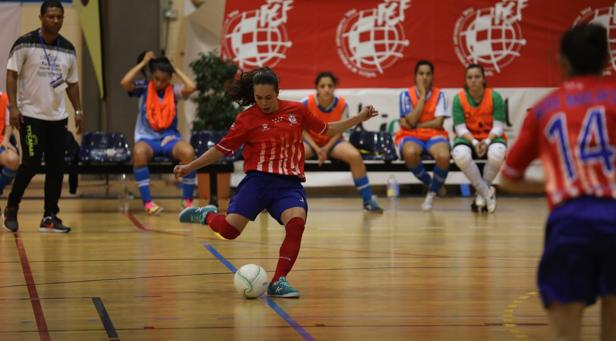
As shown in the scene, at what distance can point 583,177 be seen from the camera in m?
2.80

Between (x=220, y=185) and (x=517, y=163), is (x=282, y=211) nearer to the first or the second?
(x=517, y=163)

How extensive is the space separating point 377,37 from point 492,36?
1.52 meters

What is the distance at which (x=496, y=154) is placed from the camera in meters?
9.92

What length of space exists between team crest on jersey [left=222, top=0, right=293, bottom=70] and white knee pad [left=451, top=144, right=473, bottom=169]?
404cm

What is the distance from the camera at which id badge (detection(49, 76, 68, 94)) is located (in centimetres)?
805

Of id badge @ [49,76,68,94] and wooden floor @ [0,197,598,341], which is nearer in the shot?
wooden floor @ [0,197,598,341]

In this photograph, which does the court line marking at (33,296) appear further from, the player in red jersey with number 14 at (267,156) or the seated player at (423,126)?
the seated player at (423,126)

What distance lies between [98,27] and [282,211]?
288 inches

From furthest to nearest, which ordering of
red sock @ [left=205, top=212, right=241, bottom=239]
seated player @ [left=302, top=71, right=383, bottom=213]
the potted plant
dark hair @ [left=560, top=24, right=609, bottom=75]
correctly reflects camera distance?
1. the potted plant
2. seated player @ [left=302, top=71, right=383, bottom=213]
3. red sock @ [left=205, top=212, right=241, bottom=239]
4. dark hair @ [left=560, top=24, right=609, bottom=75]

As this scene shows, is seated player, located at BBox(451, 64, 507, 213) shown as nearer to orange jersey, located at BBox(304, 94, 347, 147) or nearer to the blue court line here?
orange jersey, located at BBox(304, 94, 347, 147)

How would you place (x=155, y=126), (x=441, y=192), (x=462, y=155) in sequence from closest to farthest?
1. (x=462, y=155)
2. (x=155, y=126)
3. (x=441, y=192)

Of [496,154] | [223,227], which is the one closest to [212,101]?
[496,154]

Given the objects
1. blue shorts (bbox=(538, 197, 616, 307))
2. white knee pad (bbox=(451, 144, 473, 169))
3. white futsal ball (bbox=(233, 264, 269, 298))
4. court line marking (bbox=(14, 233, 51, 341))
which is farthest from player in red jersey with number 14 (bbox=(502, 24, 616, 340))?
white knee pad (bbox=(451, 144, 473, 169))

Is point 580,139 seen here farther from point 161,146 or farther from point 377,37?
point 377,37
